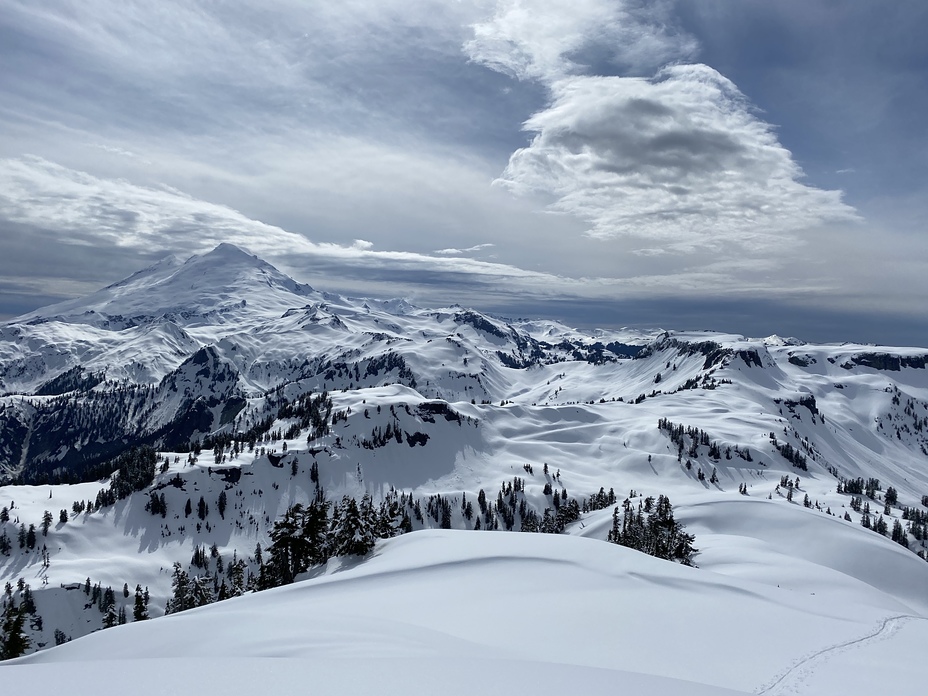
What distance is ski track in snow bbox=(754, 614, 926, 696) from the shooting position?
23.3 m

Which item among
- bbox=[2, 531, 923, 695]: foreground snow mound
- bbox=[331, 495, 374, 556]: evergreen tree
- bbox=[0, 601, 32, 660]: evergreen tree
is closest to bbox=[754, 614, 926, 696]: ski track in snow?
bbox=[2, 531, 923, 695]: foreground snow mound

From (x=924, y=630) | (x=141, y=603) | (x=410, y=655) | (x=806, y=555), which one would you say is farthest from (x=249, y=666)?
(x=806, y=555)

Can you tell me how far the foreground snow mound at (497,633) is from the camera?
1667 cm

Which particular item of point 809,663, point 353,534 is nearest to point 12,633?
point 353,534

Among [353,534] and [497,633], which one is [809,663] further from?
[353,534]

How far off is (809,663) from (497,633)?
17740 millimetres

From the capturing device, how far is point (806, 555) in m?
108

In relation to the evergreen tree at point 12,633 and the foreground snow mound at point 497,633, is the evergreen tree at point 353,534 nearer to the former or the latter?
the foreground snow mound at point 497,633

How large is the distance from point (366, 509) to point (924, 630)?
59131 mm

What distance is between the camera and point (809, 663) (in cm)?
2662

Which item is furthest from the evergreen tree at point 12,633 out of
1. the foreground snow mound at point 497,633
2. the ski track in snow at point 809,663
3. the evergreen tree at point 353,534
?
the ski track in snow at point 809,663

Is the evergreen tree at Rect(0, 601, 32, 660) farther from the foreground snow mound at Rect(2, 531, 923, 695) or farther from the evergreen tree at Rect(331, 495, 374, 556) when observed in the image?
the evergreen tree at Rect(331, 495, 374, 556)

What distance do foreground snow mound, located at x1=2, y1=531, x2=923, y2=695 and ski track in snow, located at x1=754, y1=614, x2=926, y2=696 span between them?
219 mm

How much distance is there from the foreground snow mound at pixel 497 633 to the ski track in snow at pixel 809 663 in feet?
0.72
